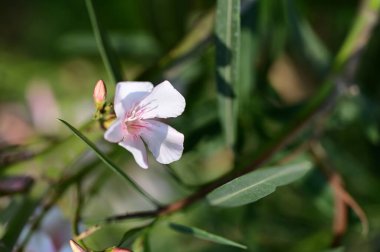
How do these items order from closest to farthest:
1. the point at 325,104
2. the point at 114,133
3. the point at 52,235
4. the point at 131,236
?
the point at 114,133 → the point at 131,236 → the point at 52,235 → the point at 325,104

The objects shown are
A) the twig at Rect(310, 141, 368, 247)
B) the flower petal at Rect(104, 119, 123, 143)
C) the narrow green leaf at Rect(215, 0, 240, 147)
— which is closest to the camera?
the flower petal at Rect(104, 119, 123, 143)

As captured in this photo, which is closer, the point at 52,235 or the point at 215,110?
the point at 52,235

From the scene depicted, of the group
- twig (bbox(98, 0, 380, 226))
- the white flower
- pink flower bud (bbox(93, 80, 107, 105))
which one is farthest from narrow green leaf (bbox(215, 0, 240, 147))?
the white flower

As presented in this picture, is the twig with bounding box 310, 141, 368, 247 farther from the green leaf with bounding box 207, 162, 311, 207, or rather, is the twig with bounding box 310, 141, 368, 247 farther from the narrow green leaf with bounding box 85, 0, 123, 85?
the narrow green leaf with bounding box 85, 0, 123, 85

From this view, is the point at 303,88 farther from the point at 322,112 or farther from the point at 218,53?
the point at 218,53

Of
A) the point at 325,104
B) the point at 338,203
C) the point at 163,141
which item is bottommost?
the point at 338,203

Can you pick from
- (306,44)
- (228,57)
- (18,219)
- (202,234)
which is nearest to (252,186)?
(202,234)

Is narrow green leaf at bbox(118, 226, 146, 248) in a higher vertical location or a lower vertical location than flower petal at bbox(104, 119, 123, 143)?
lower

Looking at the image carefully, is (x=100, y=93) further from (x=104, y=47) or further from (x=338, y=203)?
(x=338, y=203)
